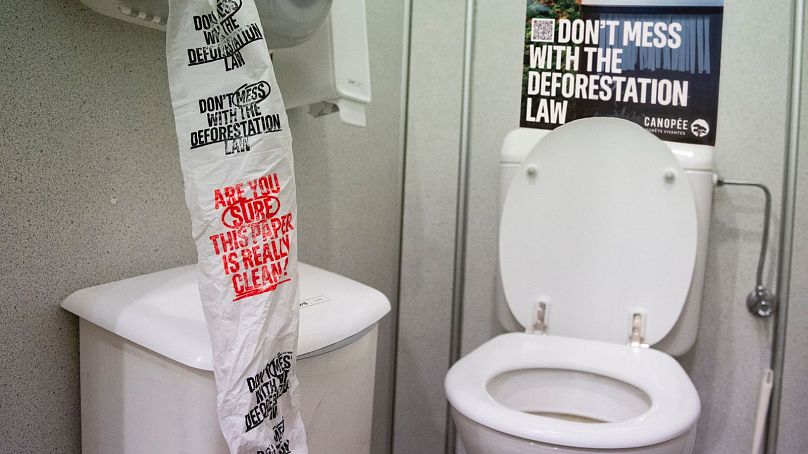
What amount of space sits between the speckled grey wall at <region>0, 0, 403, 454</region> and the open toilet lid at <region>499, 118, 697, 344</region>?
71 cm

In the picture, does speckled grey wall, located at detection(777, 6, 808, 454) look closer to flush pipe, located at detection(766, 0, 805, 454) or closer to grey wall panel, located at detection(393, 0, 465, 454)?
flush pipe, located at detection(766, 0, 805, 454)

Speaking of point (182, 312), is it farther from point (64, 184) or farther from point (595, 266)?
point (595, 266)

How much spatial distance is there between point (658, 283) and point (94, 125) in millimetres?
1057

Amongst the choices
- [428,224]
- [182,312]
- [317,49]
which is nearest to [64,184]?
[182,312]

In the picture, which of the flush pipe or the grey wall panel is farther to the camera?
the grey wall panel

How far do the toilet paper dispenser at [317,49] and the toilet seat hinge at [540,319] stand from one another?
0.60m

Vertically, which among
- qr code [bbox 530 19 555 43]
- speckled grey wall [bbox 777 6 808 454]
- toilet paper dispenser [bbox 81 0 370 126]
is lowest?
speckled grey wall [bbox 777 6 808 454]

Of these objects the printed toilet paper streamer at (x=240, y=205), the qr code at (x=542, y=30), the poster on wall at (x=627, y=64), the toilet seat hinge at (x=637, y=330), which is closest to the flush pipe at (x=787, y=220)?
the poster on wall at (x=627, y=64)

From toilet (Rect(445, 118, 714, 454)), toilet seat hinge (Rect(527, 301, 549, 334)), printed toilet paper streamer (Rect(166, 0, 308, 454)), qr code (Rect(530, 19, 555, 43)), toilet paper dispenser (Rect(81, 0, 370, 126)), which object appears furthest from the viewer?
qr code (Rect(530, 19, 555, 43))

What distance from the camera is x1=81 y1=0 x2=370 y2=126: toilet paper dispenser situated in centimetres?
78

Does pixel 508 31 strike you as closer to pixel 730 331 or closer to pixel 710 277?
pixel 710 277

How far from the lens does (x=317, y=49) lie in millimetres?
917

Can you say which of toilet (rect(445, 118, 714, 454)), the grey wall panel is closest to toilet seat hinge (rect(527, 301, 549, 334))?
toilet (rect(445, 118, 714, 454))

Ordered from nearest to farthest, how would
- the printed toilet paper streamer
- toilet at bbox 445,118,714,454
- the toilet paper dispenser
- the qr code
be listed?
the printed toilet paper streamer → the toilet paper dispenser → toilet at bbox 445,118,714,454 → the qr code
